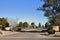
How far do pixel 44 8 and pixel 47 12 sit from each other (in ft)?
5.56

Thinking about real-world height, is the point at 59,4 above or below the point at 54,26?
above

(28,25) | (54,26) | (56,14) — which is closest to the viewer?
(56,14)

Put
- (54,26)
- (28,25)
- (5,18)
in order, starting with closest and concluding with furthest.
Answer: (54,26) < (5,18) < (28,25)

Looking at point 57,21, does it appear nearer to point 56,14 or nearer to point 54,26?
point 56,14

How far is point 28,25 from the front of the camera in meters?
146

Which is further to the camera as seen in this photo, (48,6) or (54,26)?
(54,26)

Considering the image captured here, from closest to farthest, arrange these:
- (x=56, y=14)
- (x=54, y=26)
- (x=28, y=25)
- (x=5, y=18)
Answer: (x=56, y=14) < (x=54, y=26) < (x=5, y=18) < (x=28, y=25)

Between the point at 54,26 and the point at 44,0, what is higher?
the point at 44,0

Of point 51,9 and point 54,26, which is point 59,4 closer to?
point 51,9

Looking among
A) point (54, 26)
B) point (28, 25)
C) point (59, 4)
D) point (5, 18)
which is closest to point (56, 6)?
point (59, 4)

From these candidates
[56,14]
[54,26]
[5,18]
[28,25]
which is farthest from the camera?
[28,25]

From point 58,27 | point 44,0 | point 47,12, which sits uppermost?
point 44,0

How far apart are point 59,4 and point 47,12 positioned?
4.38 meters

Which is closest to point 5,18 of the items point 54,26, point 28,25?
point 28,25
